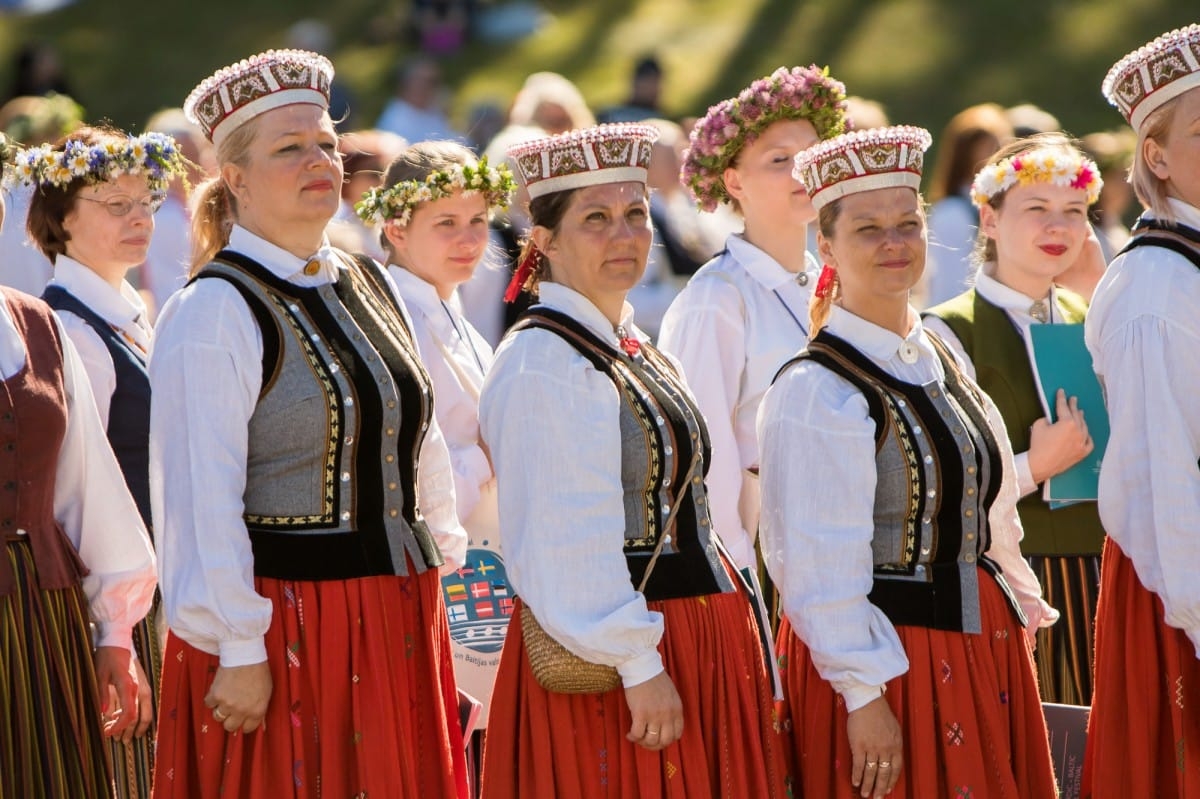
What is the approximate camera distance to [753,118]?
455cm

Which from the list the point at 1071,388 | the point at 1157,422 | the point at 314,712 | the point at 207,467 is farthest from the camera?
the point at 1071,388

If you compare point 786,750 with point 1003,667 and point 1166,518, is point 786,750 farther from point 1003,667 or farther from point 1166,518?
point 1166,518

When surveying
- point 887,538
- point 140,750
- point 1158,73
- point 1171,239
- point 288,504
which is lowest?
point 140,750

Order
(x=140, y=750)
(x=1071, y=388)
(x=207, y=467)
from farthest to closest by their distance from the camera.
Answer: (x=1071, y=388), (x=140, y=750), (x=207, y=467)

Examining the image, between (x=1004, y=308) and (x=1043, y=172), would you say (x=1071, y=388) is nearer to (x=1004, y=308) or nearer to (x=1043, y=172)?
(x=1004, y=308)

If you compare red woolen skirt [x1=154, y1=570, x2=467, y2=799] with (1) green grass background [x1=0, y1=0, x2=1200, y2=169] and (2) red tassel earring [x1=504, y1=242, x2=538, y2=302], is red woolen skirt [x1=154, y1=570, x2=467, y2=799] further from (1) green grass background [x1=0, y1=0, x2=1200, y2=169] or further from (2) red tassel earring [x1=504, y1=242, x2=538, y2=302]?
(1) green grass background [x1=0, y1=0, x2=1200, y2=169]

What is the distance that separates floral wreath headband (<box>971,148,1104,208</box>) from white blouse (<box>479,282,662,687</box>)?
1876 millimetres

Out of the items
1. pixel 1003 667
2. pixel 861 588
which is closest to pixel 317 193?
pixel 861 588

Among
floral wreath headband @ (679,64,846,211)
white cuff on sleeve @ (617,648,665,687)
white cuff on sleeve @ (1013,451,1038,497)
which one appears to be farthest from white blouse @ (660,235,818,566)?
white cuff on sleeve @ (617,648,665,687)

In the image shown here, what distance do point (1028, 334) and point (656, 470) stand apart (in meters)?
1.63

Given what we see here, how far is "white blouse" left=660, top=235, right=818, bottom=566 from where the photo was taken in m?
4.32

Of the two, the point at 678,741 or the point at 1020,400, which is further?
the point at 1020,400

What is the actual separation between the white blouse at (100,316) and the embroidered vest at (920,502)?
1.85 metres

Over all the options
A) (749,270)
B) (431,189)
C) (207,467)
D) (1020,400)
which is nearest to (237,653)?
(207,467)
